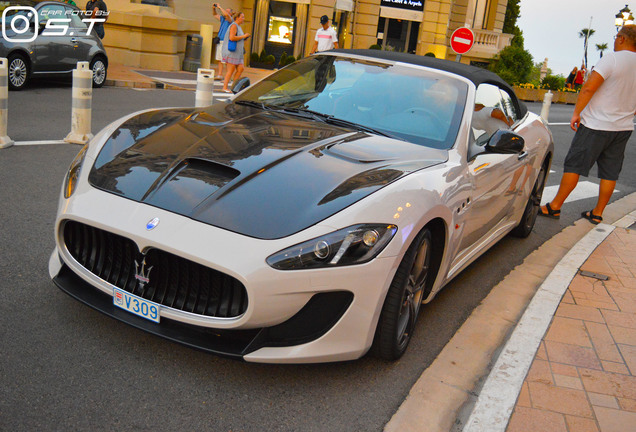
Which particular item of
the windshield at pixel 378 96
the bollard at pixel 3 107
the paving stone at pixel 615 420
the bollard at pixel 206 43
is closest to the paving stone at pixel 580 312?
the paving stone at pixel 615 420

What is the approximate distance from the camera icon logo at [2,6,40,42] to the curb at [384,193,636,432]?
403 inches

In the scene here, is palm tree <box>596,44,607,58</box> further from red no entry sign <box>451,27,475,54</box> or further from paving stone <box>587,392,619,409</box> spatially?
paving stone <box>587,392,619,409</box>

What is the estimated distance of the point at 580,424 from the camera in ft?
11.0

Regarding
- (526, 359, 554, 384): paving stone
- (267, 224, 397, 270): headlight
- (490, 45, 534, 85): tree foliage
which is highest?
(490, 45, 534, 85): tree foliage

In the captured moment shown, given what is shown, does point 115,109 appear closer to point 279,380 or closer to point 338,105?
point 338,105

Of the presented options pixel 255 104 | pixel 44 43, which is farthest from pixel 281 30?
pixel 255 104

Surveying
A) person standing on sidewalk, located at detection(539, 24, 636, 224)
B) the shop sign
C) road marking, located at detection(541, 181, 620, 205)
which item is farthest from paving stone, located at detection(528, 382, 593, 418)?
the shop sign

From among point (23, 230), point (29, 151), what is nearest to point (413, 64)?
point (23, 230)

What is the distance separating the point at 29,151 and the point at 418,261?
5.61 m

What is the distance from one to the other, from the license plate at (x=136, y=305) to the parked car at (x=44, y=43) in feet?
34.4

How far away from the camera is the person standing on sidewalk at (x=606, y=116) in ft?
23.7

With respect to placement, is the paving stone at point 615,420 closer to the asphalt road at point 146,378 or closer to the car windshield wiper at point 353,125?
the asphalt road at point 146,378

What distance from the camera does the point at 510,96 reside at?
5965mm

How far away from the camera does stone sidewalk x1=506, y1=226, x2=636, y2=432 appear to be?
3387mm
